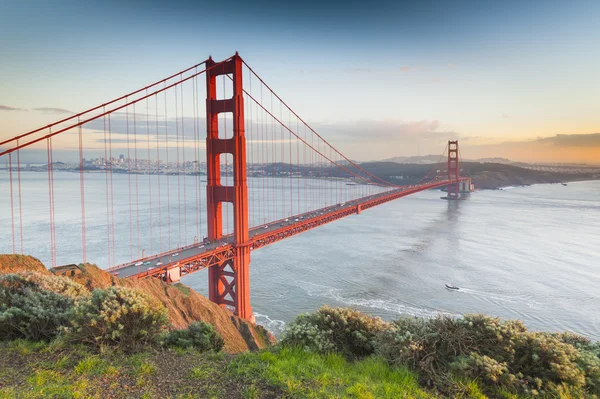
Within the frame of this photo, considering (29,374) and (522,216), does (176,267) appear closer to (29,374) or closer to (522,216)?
(29,374)

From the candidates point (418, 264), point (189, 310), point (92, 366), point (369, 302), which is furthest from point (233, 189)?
point (418, 264)

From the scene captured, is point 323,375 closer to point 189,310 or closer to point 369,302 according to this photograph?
point 189,310

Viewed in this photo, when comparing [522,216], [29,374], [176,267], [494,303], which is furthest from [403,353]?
[522,216]

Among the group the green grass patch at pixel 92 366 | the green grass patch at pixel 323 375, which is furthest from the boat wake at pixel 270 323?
the green grass patch at pixel 92 366

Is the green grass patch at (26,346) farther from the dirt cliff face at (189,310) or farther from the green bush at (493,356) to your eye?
the dirt cliff face at (189,310)

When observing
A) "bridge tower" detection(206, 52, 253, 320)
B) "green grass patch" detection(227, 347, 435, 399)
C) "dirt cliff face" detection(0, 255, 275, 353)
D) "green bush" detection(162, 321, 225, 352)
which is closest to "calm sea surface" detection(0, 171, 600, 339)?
"bridge tower" detection(206, 52, 253, 320)
